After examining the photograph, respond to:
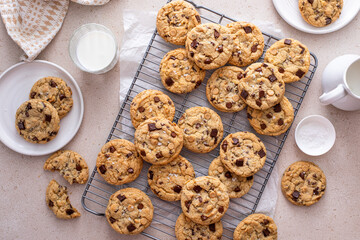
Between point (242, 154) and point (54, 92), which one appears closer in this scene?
point (242, 154)

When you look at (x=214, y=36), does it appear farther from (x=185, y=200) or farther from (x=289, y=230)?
(x=289, y=230)

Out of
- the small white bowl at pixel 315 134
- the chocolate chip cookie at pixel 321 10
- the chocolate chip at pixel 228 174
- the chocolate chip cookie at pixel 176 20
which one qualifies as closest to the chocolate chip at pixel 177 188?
the chocolate chip at pixel 228 174

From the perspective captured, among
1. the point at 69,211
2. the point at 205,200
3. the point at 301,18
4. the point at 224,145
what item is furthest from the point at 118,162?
the point at 301,18

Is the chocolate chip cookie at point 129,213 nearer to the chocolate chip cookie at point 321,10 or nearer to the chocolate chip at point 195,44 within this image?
the chocolate chip at point 195,44

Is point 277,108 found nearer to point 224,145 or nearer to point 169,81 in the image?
point 224,145

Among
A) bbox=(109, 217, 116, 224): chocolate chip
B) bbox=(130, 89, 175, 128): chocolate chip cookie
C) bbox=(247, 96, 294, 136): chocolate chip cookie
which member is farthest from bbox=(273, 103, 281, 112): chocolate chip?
bbox=(109, 217, 116, 224): chocolate chip

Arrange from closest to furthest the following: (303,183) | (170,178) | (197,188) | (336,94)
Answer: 1. (336,94)
2. (197,188)
3. (170,178)
4. (303,183)
